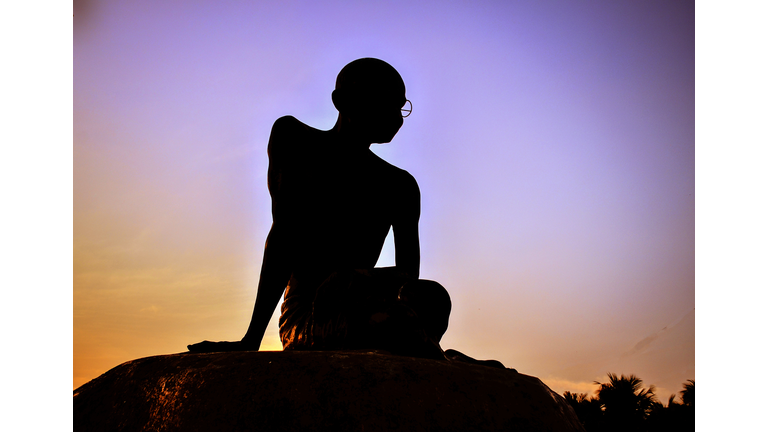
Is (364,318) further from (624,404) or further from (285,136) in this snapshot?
(624,404)

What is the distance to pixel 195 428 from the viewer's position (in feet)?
6.84

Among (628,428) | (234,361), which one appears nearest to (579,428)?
(234,361)

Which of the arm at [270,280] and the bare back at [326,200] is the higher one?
the bare back at [326,200]

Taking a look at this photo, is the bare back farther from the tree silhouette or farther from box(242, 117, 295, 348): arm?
the tree silhouette

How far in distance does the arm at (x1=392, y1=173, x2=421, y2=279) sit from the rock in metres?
1.77

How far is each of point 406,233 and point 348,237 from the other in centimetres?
55

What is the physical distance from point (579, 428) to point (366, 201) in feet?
6.42

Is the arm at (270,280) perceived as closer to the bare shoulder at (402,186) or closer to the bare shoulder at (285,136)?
the bare shoulder at (285,136)

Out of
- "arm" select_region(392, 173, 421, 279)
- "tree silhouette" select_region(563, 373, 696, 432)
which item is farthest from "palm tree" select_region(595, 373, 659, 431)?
"arm" select_region(392, 173, 421, 279)

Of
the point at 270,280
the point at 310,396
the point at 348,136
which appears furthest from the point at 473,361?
the point at 348,136

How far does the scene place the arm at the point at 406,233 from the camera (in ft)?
13.8

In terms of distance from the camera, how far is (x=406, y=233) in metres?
4.23

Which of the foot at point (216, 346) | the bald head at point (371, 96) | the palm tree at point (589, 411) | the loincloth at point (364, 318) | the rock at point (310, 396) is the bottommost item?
the palm tree at point (589, 411)

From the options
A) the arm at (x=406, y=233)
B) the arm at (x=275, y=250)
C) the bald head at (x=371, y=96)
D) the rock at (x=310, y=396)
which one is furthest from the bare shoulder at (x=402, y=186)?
the rock at (x=310, y=396)
